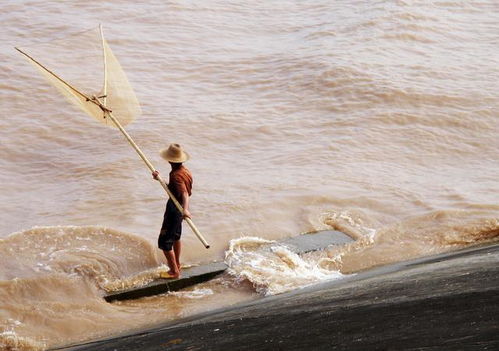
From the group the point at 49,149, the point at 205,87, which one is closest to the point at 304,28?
the point at 205,87

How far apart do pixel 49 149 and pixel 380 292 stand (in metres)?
8.14

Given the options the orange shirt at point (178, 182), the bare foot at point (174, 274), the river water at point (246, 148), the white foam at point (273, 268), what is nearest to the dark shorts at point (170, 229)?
the orange shirt at point (178, 182)

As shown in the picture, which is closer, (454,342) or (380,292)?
(454,342)

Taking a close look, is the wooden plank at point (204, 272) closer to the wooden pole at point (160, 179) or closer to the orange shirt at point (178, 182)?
the wooden pole at point (160, 179)

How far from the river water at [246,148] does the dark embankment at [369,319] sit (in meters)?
1.33

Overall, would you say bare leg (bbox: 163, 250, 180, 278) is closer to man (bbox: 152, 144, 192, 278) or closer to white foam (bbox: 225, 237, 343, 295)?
man (bbox: 152, 144, 192, 278)

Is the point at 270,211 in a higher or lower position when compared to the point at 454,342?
lower

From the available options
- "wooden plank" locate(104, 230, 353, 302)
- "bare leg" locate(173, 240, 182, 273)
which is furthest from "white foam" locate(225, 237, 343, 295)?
"bare leg" locate(173, 240, 182, 273)

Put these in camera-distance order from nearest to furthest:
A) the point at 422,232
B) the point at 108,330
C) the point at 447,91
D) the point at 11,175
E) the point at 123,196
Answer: the point at 108,330 < the point at 422,232 < the point at 123,196 < the point at 11,175 < the point at 447,91

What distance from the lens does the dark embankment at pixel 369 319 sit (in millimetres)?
5504

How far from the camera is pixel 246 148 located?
45.1 feet

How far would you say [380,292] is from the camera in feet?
22.6

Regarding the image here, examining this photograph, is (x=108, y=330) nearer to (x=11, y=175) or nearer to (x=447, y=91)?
(x=11, y=175)

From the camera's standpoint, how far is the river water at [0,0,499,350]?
916cm
